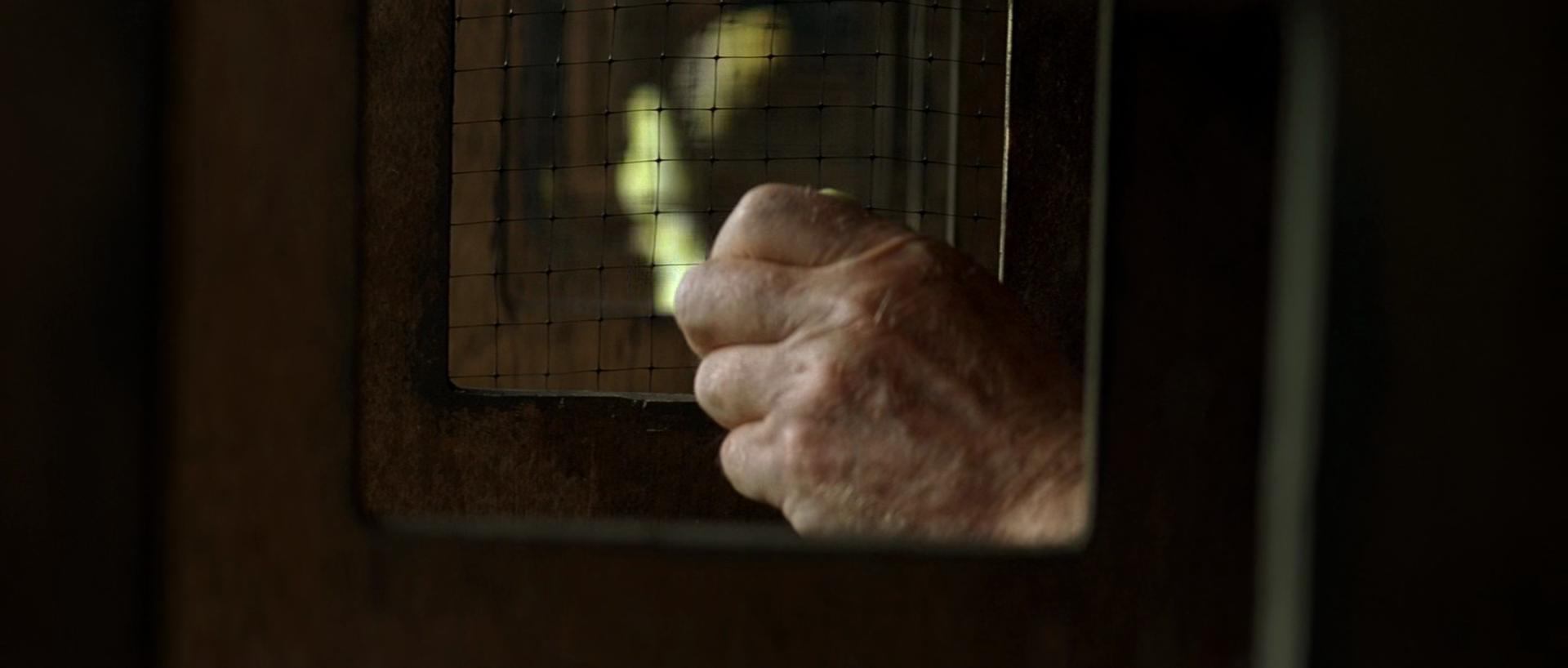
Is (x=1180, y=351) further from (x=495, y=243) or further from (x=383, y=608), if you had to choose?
(x=495, y=243)

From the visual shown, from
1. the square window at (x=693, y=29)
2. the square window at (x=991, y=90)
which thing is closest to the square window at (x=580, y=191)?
the square window at (x=693, y=29)

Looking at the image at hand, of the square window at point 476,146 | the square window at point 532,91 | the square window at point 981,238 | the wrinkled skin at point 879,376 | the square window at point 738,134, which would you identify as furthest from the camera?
the square window at point 532,91

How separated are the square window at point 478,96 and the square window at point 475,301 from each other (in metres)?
0.20

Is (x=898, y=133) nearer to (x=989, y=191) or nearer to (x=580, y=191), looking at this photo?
(x=989, y=191)

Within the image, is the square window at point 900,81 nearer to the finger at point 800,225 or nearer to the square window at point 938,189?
the square window at point 938,189

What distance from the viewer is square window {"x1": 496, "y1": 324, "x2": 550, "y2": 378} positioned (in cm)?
152

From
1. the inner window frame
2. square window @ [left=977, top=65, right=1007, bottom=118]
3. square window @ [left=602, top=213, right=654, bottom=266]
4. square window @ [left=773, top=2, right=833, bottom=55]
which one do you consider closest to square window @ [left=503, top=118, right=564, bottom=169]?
square window @ [left=602, top=213, right=654, bottom=266]

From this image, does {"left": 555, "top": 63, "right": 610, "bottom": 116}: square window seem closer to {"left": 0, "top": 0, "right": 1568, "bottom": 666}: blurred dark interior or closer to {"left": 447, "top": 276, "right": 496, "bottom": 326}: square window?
{"left": 447, "top": 276, "right": 496, "bottom": 326}: square window

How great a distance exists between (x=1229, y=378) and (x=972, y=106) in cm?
120

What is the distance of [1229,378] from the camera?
24 cm

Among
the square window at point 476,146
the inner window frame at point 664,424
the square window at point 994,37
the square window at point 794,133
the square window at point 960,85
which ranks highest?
the square window at point 994,37

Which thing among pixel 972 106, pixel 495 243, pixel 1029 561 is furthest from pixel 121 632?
pixel 495 243

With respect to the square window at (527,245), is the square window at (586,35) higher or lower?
higher

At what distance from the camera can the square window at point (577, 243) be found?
1687 millimetres
